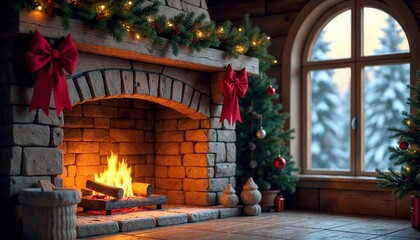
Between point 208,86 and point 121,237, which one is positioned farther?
point 208,86

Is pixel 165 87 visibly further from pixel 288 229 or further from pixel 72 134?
pixel 288 229

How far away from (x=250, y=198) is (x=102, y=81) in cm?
225

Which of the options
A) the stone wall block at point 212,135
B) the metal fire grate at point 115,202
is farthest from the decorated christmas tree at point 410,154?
the metal fire grate at point 115,202

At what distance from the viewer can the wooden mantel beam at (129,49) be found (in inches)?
178

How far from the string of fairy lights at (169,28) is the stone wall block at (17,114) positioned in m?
0.80

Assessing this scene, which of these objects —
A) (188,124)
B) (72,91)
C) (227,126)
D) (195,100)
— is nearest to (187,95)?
(195,100)

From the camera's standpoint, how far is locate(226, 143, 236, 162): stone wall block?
6.73 meters

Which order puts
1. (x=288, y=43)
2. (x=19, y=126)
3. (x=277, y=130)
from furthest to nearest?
(x=288, y=43) → (x=277, y=130) → (x=19, y=126)

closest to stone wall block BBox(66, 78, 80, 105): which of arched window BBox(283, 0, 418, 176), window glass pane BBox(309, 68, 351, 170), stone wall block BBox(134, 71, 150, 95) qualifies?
stone wall block BBox(134, 71, 150, 95)

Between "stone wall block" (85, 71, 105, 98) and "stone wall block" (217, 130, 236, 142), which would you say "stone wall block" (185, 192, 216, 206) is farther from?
"stone wall block" (85, 71, 105, 98)

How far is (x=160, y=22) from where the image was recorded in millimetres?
5430

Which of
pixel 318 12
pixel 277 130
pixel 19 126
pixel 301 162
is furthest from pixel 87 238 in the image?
pixel 318 12

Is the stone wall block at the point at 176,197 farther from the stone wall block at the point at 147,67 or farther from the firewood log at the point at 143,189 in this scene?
the stone wall block at the point at 147,67

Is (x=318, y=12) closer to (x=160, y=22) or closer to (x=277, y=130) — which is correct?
(x=277, y=130)
